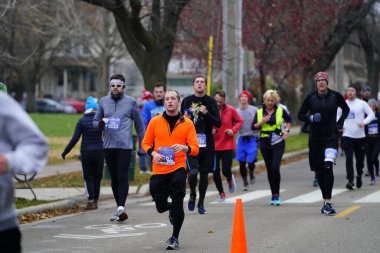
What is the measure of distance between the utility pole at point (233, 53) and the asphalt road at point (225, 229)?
28.4 ft

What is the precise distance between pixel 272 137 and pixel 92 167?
291 cm

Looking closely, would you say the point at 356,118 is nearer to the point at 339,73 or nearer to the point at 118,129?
the point at 118,129

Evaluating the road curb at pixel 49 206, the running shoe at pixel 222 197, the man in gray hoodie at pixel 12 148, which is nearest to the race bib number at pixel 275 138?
the running shoe at pixel 222 197

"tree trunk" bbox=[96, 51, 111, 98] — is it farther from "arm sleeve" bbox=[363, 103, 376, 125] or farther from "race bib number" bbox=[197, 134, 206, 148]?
"race bib number" bbox=[197, 134, 206, 148]

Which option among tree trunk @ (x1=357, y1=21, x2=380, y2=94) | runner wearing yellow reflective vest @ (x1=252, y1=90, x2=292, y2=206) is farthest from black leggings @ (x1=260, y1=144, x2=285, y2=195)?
tree trunk @ (x1=357, y1=21, x2=380, y2=94)

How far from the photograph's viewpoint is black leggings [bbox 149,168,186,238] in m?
10.2

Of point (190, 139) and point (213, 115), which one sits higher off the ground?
point (213, 115)

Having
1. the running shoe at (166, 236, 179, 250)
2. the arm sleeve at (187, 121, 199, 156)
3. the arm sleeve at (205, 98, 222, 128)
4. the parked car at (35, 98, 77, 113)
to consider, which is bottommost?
the parked car at (35, 98, 77, 113)

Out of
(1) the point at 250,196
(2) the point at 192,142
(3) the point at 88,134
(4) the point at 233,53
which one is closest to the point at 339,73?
(4) the point at 233,53

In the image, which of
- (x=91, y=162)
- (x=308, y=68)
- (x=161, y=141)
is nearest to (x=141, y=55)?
(x=91, y=162)

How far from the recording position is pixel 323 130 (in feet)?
44.5

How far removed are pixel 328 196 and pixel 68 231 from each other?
12.4 ft

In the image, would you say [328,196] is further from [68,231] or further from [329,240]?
[68,231]

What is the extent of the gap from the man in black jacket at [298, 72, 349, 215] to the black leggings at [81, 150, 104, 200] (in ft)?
11.1
